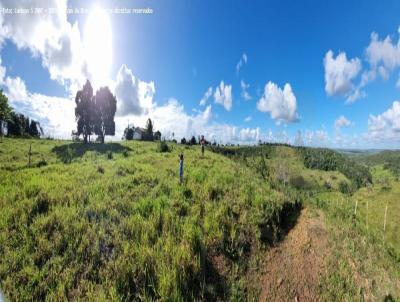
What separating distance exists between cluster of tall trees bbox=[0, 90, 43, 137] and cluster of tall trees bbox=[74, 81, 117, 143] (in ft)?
41.2

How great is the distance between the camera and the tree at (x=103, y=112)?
53688mm

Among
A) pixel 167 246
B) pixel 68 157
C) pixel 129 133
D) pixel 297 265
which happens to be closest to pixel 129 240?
pixel 167 246

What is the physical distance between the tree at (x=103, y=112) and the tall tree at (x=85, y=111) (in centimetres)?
110

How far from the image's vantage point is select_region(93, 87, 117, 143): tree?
5369 cm

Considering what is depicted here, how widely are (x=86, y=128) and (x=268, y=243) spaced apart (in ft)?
176

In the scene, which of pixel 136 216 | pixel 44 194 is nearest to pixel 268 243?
pixel 136 216

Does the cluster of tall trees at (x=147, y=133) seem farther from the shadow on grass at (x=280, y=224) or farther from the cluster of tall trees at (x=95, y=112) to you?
the shadow on grass at (x=280, y=224)

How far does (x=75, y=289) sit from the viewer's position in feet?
14.5

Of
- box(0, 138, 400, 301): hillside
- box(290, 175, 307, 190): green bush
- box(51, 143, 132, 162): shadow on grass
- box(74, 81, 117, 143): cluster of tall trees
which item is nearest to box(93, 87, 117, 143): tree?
box(74, 81, 117, 143): cluster of tall trees

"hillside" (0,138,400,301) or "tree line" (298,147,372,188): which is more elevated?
"hillside" (0,138,400,301)

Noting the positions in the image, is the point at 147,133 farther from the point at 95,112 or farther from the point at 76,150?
the point at 76,150

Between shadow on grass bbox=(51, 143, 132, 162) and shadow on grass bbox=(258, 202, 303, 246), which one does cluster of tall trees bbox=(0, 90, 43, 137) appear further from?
shadow on grass bbox=(258, 202, 303, 246)

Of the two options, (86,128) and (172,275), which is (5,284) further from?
(86,128)

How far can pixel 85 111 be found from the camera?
2055 inches
